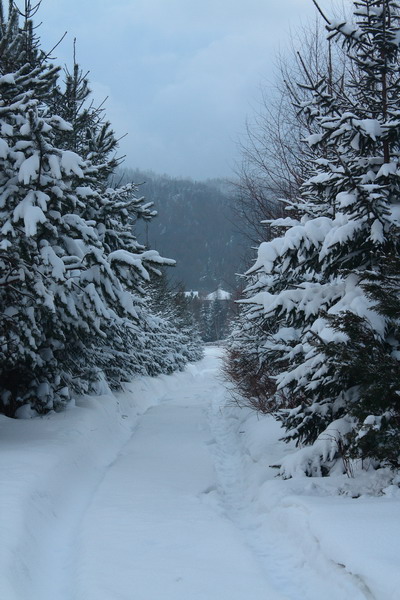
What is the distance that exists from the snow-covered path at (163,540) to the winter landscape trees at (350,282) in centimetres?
150

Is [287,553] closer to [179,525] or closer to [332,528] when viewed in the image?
[332,528]

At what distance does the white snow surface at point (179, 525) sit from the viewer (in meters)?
3.53

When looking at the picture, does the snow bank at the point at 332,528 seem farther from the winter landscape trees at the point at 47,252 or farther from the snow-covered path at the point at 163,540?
the winter landscape trees at the point at 47,252

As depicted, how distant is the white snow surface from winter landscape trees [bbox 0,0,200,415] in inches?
49.8

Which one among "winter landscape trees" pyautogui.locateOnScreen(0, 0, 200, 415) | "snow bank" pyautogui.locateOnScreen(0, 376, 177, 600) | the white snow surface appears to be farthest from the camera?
"winter landscape trees" pyautogui.locateOnScreen(0, 0, 200, 415)

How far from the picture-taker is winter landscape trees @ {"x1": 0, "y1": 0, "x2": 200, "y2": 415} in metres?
7.11

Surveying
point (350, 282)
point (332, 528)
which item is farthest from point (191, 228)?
point (332, 528)

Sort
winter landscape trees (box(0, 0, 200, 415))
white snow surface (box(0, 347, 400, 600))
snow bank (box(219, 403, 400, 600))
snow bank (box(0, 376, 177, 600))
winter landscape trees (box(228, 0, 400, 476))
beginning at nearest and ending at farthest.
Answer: snow bank (box(219, 403, 400, 600)), white snow surface (box(0, 347, 400, 600)), snow bank (box(0, 376, 177, 600)), winter landscape trees (box(228, 0, 400, 476)), winter landscape trees (box(0, 0, 200, 415))

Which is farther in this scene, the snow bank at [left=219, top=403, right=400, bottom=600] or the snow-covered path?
the snow-covered path

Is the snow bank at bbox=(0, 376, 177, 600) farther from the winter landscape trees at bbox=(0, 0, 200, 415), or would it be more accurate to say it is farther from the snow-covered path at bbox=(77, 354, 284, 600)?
the winter landscape trees at bbox=(0, 0, 200, 415)

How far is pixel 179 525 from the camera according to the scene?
16.3ft

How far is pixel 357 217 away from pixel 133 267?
420 cm

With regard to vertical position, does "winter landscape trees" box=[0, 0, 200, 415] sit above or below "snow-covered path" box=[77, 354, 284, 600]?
above

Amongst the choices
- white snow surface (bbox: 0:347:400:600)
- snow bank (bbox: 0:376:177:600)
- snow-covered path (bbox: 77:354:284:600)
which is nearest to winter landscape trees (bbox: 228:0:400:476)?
white snow surface (bbox: 0:347:400:600)
